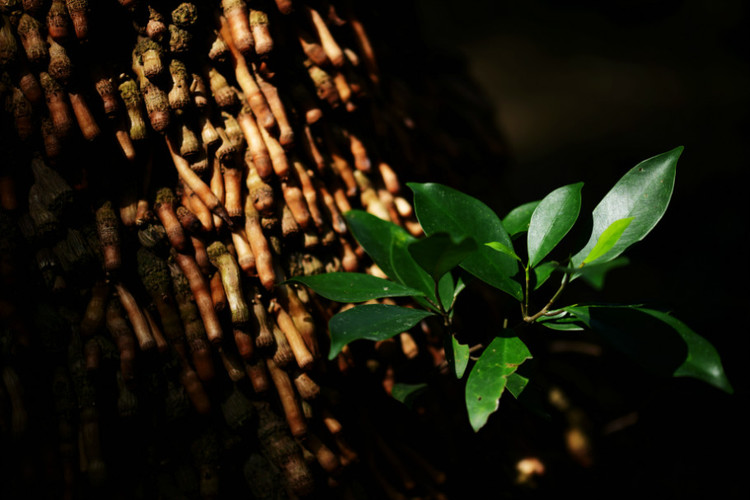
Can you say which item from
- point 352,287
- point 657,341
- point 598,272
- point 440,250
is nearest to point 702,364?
point 657,341

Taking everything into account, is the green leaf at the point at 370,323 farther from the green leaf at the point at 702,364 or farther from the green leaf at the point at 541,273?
the green leaf at the point at 702,364

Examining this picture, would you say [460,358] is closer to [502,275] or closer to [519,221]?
[502,275]

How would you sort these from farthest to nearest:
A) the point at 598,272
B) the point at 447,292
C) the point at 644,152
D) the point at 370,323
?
the point at 644,152 → the point at 447,292 → the point at 370,323 → the point at 598,272

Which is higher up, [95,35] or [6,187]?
[95,35]

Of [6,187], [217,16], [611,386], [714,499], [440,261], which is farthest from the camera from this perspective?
[611,386]

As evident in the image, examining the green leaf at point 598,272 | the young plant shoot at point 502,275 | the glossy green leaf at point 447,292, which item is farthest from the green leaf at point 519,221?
the green leaf at point 598,272

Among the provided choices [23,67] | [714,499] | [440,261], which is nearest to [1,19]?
[23,67]

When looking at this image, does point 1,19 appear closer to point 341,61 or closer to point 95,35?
point 95,35
